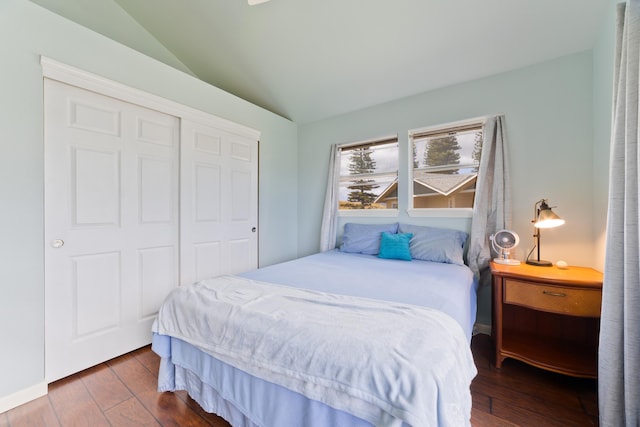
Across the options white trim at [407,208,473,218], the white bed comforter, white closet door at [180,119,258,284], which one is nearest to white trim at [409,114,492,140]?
white trim at [407,208,473,218]

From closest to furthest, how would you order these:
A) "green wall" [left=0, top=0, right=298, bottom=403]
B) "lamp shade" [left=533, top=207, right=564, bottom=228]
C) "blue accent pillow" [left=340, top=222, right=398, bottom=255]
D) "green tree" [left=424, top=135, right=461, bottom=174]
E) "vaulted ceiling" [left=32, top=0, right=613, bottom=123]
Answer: "green wall" [left=0, top=0, right=298, bottom=403] → "lamp shade" [left=533, top=207, right=564, bottom=228] → "vaulted ceiling" [left=32, top=0, right=613, bottom=123] → "green tree" [left=424, top=135, right=461, bottom=174] → "blue accent pillow" [left=340, top=222, right=398, bottom=255]

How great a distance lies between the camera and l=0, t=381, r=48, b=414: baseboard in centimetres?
151

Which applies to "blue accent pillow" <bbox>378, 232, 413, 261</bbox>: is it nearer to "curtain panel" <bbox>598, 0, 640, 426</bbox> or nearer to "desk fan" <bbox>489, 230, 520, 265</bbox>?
"desk fan" <bbox>489, 230, 520, 265</bbox>

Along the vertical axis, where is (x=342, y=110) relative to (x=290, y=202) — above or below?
above

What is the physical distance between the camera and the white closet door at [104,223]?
5.79ft

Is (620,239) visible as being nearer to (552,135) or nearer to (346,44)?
(552,135)

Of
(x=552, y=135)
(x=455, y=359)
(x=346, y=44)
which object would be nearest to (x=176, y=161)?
(x=346, y=44)

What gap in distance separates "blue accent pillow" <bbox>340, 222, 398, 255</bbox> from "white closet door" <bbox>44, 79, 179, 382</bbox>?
1753 millimetres

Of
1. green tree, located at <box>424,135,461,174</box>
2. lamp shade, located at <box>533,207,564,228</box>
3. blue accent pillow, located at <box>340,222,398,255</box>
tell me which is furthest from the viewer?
blue accent pillow, located at <box>340,222,398,255</box>

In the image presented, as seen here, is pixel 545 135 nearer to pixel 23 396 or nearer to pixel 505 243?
pixel 505 243

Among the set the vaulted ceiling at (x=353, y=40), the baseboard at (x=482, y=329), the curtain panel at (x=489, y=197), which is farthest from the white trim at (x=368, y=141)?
the baseboard at (x=482, y=329)

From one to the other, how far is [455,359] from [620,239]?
3.38 ft

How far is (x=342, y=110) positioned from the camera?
3268 mm

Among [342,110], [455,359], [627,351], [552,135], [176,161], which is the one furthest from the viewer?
[342,110]
